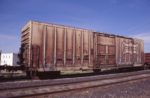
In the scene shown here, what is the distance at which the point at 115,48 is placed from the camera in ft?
67.5

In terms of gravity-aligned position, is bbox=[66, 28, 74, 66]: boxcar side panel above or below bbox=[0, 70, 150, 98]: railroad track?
above

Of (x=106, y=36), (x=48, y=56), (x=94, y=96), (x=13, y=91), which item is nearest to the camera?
(x=94, y=96)

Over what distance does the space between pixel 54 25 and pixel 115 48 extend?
8.19 metres

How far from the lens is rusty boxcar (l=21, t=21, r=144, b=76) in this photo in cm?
1409

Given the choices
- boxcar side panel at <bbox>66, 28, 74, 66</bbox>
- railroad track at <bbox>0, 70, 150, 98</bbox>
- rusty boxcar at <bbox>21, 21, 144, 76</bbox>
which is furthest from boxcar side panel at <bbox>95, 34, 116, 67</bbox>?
railroad track at <bbox>0, 70, 150, 98</bbox>

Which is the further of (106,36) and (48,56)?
(106,36)

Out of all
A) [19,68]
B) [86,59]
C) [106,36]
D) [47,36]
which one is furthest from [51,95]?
[106,36]

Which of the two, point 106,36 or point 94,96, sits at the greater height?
point 106,36

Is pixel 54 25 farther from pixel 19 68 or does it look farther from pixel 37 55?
pixel 19 68

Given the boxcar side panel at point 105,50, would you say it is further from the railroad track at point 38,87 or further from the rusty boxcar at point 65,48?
the railroad track at point 38,87

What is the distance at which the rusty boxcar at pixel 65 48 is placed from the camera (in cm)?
1409

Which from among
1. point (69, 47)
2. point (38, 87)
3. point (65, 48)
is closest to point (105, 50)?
point (69, 47)

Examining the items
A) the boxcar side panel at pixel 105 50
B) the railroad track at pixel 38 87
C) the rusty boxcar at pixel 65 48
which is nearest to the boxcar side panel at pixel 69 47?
the rusty boxcar at pixel 65 48

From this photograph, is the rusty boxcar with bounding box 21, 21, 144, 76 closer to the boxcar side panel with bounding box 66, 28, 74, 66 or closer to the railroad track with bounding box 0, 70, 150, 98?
the boxcar side panel with bounding box 66, 28, 74, 66
